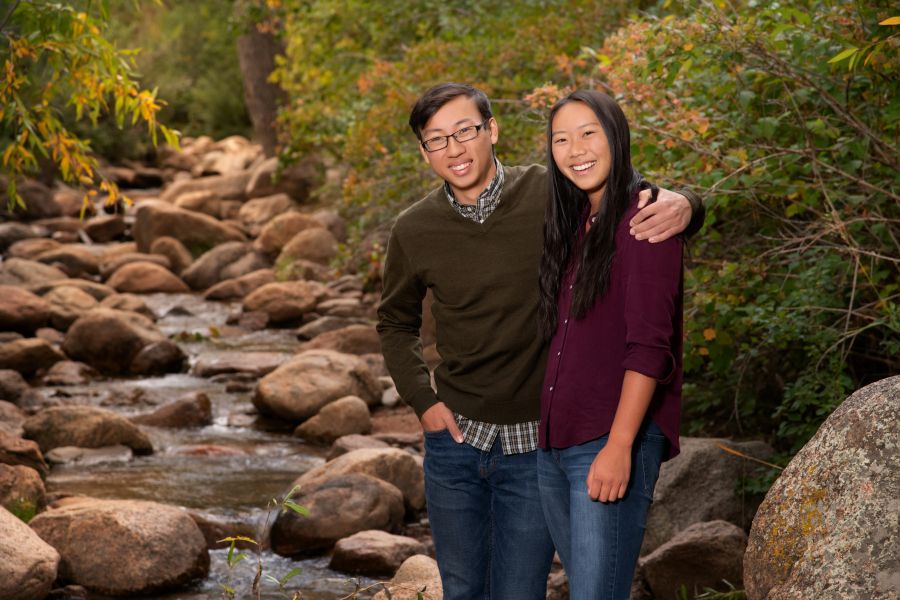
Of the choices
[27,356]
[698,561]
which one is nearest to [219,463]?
[27,356]

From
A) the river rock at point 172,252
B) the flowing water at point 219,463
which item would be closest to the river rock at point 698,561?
the flowing water at point 219,463

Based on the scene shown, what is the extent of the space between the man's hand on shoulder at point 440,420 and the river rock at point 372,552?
2859 mm

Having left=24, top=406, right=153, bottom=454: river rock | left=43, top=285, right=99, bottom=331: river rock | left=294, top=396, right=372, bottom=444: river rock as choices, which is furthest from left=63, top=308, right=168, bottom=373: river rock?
left=294, top=396, right=372, bottom=444: river rock

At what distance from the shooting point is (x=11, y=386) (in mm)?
9445

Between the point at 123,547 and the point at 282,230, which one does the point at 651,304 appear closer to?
the point at 123,547

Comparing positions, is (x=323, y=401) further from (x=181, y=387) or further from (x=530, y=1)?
(x=530, y=1)

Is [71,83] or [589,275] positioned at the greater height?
[71,83]

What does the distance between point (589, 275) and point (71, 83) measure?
173 inches

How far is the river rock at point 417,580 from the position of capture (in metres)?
4.28

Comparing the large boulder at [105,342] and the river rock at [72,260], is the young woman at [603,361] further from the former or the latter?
the river rock at [72,260]

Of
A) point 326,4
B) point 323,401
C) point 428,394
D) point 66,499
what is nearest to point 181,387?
point 323,401

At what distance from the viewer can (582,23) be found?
8688 millimetres

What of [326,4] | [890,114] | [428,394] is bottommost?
[428,394]

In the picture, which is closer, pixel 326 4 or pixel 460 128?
pixel 460 128
